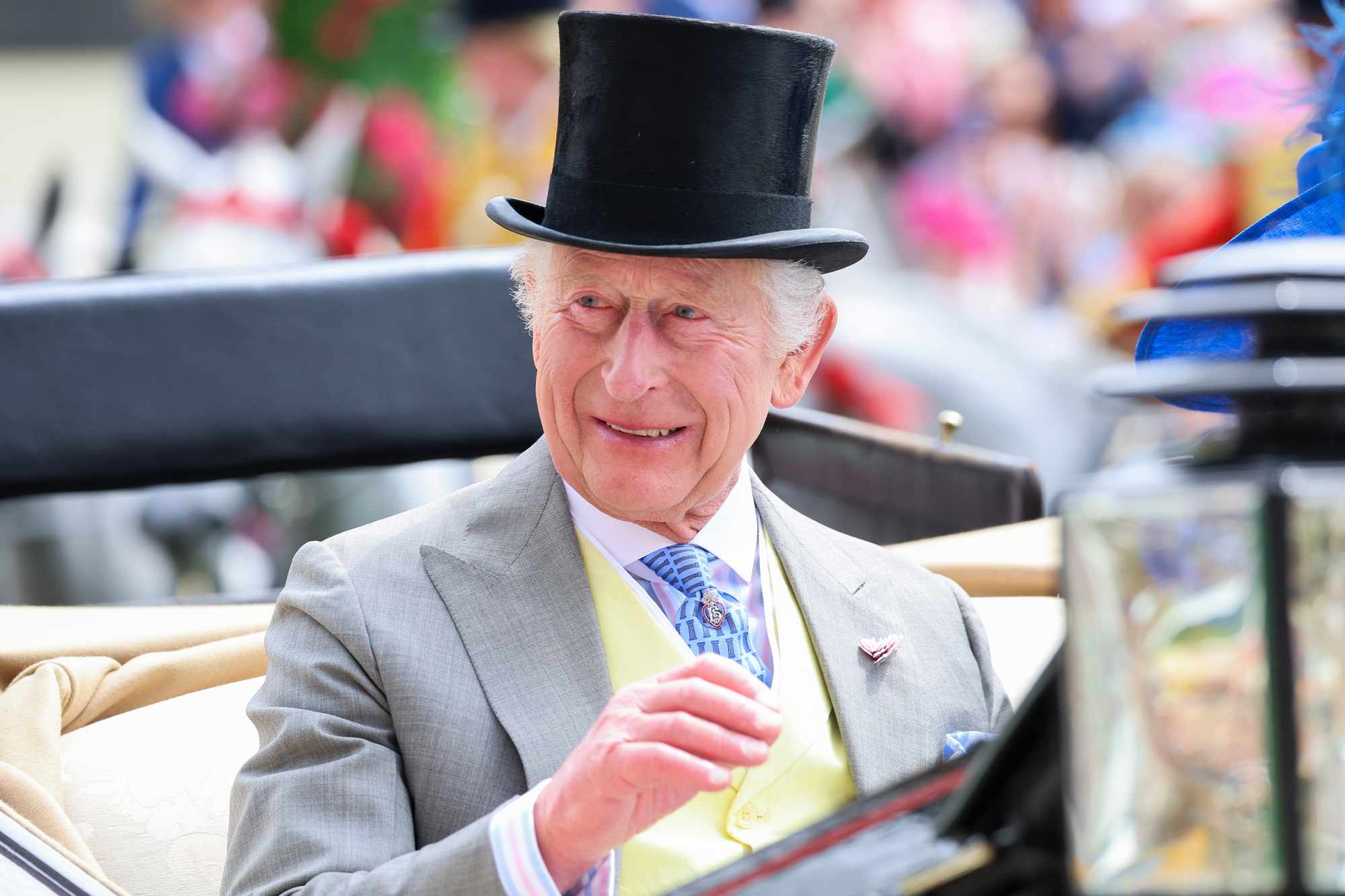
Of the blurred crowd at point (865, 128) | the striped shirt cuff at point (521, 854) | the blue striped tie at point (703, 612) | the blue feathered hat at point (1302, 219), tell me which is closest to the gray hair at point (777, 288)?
the blue striped tie at point (703, 612)

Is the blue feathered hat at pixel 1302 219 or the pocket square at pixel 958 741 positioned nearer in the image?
the blue feathered hat at pixel 1302 219

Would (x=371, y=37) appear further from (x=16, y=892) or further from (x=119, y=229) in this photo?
(x=16, y=892)

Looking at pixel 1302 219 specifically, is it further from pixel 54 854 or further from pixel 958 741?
pixel 54 854

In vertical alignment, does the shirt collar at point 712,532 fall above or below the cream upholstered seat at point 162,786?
above

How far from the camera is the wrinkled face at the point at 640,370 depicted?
60.9 inches

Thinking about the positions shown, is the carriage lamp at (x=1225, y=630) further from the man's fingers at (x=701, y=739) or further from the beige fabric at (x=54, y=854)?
the beige fabric at (x=54, y=854)

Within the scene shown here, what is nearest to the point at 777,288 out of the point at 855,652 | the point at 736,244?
the point at 736,244

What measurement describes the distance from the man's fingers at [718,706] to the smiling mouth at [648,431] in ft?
1.65

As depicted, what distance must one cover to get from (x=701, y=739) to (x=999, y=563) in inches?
49.0

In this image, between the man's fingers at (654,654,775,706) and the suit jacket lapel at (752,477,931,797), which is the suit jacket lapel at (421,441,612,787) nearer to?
the suit jacket lapel at (752,477,931,797)

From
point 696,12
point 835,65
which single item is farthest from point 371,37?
point 835,65

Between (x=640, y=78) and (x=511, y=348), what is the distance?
128cm

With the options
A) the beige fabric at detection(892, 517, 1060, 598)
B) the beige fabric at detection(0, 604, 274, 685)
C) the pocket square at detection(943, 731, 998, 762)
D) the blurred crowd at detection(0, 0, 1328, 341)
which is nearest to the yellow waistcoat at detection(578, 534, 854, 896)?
the pocket square at detection(943, 731, 998, 762)

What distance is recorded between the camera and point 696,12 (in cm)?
507
